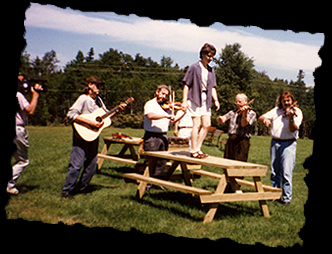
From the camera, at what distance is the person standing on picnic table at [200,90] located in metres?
5.48

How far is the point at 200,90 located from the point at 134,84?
5734 cm

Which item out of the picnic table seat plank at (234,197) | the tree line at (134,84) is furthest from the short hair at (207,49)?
the tree line at (134,84)

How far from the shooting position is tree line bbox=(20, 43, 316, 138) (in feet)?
163

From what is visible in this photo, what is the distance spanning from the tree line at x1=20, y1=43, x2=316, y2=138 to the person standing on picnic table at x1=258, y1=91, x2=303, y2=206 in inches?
1475

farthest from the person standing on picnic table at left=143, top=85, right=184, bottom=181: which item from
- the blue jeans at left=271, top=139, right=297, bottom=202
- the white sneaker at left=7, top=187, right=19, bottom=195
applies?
the white sneaker at left=7, top=187, right=19, bottom=195

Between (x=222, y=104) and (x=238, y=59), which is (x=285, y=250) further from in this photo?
(x=238, y=59)

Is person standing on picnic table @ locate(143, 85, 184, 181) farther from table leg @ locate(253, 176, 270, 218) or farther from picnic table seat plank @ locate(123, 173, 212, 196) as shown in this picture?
table leg @ locate(253, 176, 270, 218)

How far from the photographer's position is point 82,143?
6.52 meters

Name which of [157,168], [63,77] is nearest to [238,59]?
[63,77]

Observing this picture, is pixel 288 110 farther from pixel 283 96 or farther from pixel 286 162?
pixel 286 162

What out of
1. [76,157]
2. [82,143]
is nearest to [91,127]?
[82,143]

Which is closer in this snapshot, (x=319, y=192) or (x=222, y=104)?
(x=319, y=192)

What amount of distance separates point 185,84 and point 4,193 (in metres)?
3.66

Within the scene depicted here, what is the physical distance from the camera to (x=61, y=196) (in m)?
6.49
